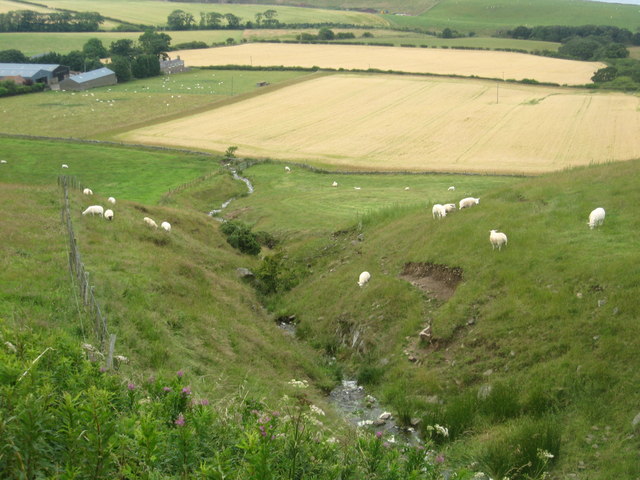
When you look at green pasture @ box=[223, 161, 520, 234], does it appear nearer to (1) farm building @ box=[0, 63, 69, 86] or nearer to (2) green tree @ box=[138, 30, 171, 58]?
(1) farm building @ box=[0, 63, 69, 86]

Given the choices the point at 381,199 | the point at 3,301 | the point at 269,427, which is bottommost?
the point at 381,199

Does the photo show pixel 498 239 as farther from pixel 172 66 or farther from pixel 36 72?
pixel 172 66

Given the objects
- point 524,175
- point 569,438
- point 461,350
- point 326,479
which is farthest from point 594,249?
point 524,175

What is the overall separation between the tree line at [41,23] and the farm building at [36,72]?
6191 centimetres

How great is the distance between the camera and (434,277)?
2730 centimetres

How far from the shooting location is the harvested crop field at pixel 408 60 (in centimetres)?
12725

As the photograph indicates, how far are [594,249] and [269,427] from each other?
58.2 ft

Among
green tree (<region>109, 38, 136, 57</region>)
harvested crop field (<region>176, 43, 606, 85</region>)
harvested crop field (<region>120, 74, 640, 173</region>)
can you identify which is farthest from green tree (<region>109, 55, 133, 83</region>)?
harvested crop field (<region>120, 74, 640, 173</region>)

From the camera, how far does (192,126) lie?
298ft

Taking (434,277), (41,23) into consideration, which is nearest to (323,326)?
(434,277)

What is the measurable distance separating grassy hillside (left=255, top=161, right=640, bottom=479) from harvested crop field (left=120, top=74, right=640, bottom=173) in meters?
36.4

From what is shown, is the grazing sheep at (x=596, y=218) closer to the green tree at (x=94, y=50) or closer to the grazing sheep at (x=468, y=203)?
the grazing sheep at (x=468, y=203)

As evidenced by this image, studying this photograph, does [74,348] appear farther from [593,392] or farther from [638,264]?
[638,264]

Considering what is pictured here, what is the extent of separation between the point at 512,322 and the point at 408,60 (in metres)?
132
